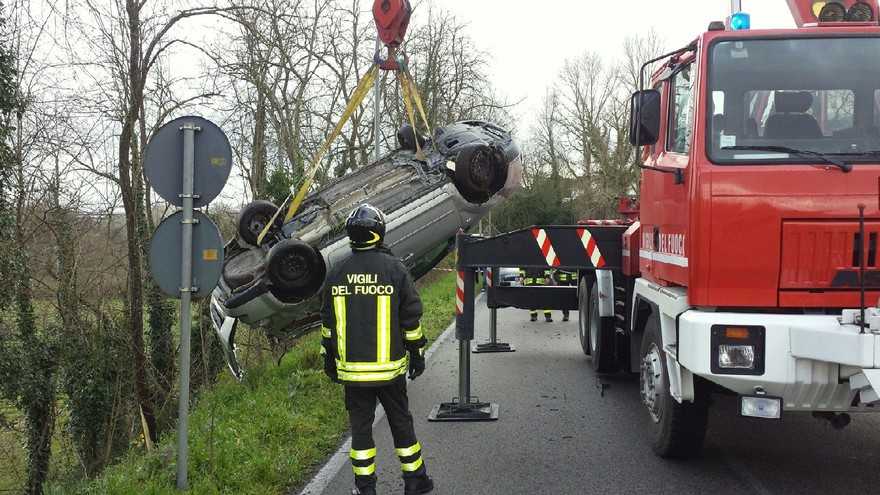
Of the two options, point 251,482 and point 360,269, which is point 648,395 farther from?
point 251,482

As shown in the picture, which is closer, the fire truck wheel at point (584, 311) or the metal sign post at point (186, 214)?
the metal sign post at point (186, 214)

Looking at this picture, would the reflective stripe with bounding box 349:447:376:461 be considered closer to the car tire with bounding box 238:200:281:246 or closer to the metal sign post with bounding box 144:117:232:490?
the metal sign post with bounding box 144:117:232:490

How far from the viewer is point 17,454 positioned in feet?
45.5

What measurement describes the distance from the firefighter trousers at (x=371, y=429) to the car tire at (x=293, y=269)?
12.2 feet

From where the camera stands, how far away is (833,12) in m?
4.98

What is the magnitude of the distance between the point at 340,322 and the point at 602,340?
477 cm

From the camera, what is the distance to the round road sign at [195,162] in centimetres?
470

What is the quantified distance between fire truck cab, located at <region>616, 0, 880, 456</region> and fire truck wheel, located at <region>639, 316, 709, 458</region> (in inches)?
8.7

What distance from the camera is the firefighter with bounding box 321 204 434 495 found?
4.34 meters

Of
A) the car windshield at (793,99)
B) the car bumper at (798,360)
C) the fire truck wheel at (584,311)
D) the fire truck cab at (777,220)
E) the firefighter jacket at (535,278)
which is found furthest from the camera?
the firefighter jacket at (535,278)

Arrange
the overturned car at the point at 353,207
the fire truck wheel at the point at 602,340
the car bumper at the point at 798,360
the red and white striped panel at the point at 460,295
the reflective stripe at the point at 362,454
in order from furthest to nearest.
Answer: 1. the fire truck wheel at the point at 602,340
2. the overturned car at the point at 353,207
3. the red and white striped panel at the point at 460,295
4. the reflective stripe at the point at 362,454
5. the car bumper at the point at 798,360

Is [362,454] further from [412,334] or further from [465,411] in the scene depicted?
[465,411]

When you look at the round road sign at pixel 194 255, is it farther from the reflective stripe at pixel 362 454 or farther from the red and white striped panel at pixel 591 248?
the red and white striped panel at pixel 591 248

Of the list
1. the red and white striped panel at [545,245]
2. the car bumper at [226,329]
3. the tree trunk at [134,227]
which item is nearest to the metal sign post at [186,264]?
the red and white striped panel at [545,245]
